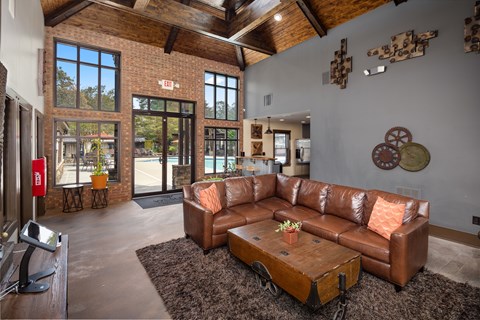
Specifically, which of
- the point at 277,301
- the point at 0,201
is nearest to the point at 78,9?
the point at 0,201

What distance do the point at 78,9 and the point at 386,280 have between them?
24.8 ft

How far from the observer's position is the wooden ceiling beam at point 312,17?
212 inches

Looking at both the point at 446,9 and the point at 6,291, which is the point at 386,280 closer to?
the point at 6,291

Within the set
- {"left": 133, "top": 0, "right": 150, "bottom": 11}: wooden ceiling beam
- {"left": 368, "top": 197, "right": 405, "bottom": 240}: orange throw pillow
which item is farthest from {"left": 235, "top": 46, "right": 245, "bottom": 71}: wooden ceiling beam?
{"left": 368, "top": 197, "right": 405, "bottom": 240}: orange throw pillow

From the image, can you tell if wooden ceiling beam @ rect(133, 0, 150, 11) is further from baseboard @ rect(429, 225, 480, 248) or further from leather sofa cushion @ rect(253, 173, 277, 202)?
baseboard @ rect(429, 225, 480, 248)

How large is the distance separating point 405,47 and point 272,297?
5.00 m

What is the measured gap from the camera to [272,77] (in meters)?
7.62

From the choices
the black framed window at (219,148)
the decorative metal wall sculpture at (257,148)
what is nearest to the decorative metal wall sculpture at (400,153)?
the decorative metal wall sculpture at (257,148)

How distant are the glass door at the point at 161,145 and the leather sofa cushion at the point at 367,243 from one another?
5.68 m

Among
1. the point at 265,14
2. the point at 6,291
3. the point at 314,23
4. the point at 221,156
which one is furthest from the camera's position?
the point at 221,156

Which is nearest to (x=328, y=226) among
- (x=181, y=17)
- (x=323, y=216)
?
(x=323, y=216)

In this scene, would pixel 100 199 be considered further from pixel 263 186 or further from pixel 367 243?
pixel 367 243

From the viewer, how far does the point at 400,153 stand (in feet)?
15.2

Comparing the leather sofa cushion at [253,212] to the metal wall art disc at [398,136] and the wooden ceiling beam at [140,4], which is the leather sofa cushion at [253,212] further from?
the wooden ceiling beam at [140,4]
